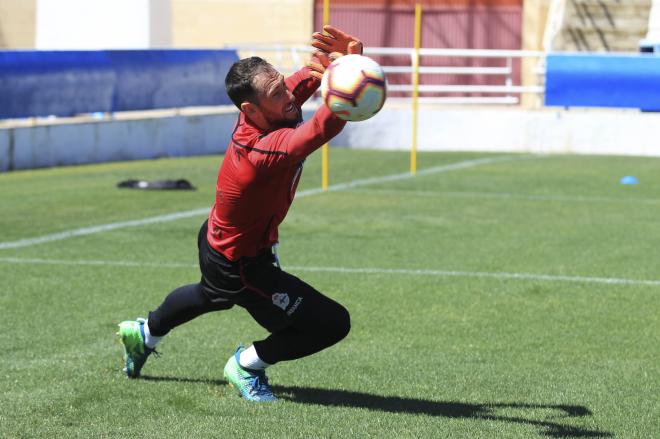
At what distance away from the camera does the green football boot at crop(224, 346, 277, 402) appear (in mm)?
6293

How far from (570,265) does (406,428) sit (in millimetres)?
5109

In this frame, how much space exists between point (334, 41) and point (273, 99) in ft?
2.00

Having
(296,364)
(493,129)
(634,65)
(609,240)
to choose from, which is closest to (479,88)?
(493,129)

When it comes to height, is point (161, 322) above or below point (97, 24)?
below

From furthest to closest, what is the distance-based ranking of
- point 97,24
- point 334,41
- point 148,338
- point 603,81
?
point 97,24 < point 603,81 < point 148,338 < point 334,41

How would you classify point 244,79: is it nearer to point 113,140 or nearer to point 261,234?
point 261,234

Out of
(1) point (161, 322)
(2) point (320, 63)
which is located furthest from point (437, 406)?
(2) point (320, 63)

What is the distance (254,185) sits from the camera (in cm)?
578

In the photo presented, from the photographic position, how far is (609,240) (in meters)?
12.1

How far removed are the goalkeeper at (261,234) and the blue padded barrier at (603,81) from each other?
15990mm

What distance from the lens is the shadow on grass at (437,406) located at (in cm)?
580

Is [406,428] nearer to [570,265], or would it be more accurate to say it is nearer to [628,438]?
[628,438]

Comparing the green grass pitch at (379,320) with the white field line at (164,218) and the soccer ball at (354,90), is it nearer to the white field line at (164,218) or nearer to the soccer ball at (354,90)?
the white field line at (164,218)

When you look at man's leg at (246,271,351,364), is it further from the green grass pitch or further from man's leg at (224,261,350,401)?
the green grass pitch
